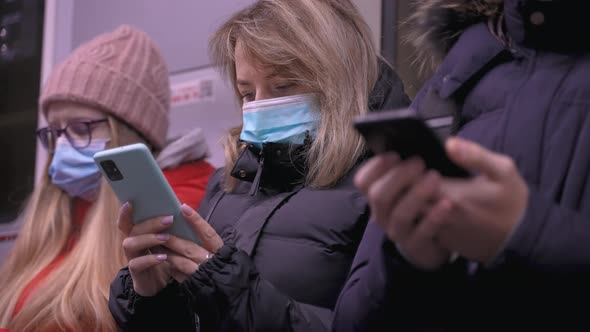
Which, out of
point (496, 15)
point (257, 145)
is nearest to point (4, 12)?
point (257, 145)

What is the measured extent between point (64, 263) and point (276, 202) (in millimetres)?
948

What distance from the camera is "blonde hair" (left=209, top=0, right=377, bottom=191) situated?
65.2 inches

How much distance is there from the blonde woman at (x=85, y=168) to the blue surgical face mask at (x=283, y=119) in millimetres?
726

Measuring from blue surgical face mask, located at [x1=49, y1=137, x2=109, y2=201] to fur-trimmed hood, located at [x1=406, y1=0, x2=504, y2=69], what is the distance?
4.52 feet

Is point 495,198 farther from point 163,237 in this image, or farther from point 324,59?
point 324,59

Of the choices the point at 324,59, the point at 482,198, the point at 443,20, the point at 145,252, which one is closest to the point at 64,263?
the point at 145,252

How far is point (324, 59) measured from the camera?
1738 millimetres

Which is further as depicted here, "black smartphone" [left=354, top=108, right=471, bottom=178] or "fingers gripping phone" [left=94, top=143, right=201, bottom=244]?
"fingers gripping phone" [left=94, top=143, right=201, bottom=244]

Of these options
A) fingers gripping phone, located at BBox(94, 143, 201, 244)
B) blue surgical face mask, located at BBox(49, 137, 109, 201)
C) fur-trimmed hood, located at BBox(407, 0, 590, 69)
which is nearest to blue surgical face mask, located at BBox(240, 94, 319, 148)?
fingers gripping phone, located at BBox(94, 143, 201, 244)

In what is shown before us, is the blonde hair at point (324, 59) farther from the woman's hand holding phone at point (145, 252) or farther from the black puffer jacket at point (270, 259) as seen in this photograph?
the woman's hand holding phone at point (145, 252)

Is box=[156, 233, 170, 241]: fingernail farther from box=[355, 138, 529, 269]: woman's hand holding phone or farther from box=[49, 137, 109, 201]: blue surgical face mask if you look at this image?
box=[49, 137, 109, 201]: blue surgical face mask

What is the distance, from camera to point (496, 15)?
124cm

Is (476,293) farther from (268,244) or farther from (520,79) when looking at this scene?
(268,244)

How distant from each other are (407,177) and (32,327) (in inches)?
63.9
